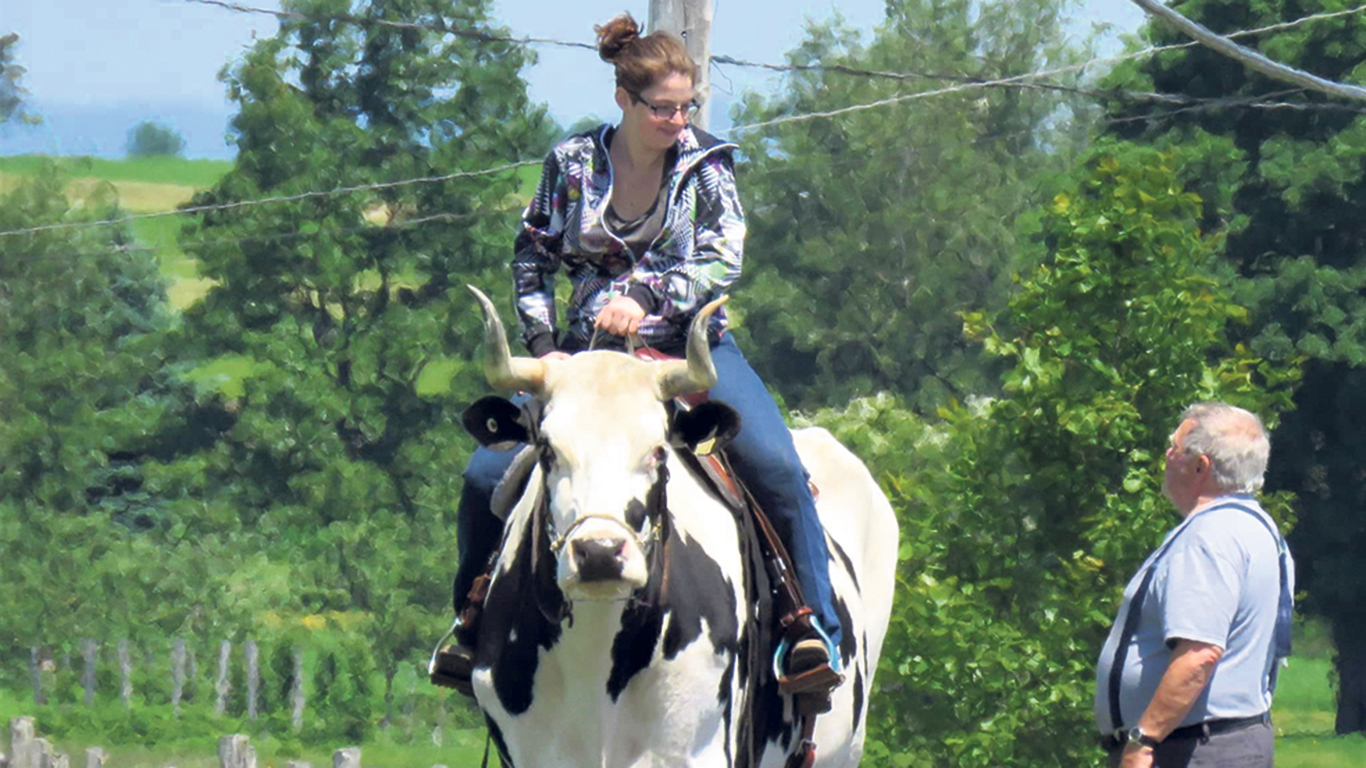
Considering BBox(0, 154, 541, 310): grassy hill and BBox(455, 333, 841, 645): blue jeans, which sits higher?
BBox(0, 154, 541, 310): grassy hill

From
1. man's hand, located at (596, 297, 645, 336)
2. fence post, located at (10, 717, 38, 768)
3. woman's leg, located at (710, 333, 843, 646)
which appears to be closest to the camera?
man's hand, located at (596, 297, 645, 336)

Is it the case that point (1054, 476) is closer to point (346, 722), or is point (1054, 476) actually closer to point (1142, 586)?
point (1142, 586)

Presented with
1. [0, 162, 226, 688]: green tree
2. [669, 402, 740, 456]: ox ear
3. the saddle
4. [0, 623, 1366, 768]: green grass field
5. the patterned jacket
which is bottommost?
[0, 623, 1366, 768]: green grass field

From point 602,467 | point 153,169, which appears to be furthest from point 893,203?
point 602,467

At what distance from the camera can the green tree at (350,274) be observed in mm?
43156

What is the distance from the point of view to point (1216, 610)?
5434 mm

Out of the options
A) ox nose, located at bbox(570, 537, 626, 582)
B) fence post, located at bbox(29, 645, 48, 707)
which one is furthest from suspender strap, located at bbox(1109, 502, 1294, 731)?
fence post, located at bbox(29, 645, 48, 707)

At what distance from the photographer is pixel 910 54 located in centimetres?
5769

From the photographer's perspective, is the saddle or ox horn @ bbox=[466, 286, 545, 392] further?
the saddle

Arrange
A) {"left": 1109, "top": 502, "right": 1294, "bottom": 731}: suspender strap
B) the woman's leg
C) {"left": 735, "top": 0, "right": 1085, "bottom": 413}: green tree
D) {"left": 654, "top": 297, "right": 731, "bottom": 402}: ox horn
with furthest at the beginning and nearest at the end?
{"left": 735, "top": 0, "right": 1085, "bottom": 413}: green tree → the woman's leg → {"left": 1109, "top": 502, "right": 1294, "bottom": 731}: suspender strap → {"left": 654, "top": 297, "right": 731, "bottom": 402}: ox horn

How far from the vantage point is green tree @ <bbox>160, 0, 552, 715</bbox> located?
142ft

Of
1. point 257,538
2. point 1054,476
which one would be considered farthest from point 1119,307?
point 257,538

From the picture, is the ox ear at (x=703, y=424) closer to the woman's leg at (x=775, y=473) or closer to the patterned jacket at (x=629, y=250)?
the patterned jacket at (x=629, y=250)

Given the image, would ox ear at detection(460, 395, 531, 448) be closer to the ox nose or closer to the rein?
the rein
